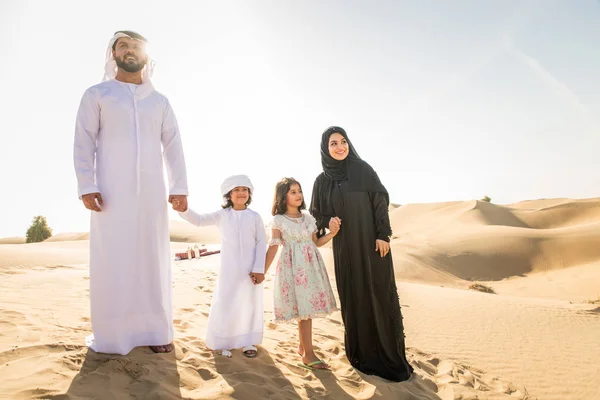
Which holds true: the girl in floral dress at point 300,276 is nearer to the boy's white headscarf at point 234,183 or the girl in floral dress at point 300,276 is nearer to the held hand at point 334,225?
the held hand at point 334,225

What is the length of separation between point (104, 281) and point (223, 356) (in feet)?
4.04

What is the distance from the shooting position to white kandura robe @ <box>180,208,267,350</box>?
11.8ft

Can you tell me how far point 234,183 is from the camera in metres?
3.84

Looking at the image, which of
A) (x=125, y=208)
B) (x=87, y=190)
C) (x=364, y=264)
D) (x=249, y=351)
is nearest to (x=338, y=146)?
(x=364, y=264)

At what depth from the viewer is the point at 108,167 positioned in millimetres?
3174

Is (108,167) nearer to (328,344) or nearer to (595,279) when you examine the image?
(328,344)

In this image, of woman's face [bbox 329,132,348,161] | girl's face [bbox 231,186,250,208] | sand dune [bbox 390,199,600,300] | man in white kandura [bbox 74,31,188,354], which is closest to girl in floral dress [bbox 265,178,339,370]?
girl's face [bbox 231,186,250,208]

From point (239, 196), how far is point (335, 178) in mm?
1000

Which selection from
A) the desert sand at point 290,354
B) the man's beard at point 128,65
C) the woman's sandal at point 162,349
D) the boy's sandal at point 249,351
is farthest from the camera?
the boy's sandal at point 249,351

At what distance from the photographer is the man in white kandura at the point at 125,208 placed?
3.08 metres

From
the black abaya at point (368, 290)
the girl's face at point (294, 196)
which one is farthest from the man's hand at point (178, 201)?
the black abaya at point (368, 290)

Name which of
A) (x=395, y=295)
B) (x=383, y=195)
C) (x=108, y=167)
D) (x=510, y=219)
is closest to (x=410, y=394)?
(x=395, y=295)

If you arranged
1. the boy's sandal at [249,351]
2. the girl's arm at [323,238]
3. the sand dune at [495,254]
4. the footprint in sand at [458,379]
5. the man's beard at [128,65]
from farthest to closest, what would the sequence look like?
the sand dune at [495,254]
the footprint in sand at [458,379]
the girl's arm at [323,238]
the boy's sandal at [249,351]
the man's beard at [128,65]

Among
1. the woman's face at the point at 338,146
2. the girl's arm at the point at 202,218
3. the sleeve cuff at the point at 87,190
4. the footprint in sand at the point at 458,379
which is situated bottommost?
the footprint in sand at the point at 458,379
